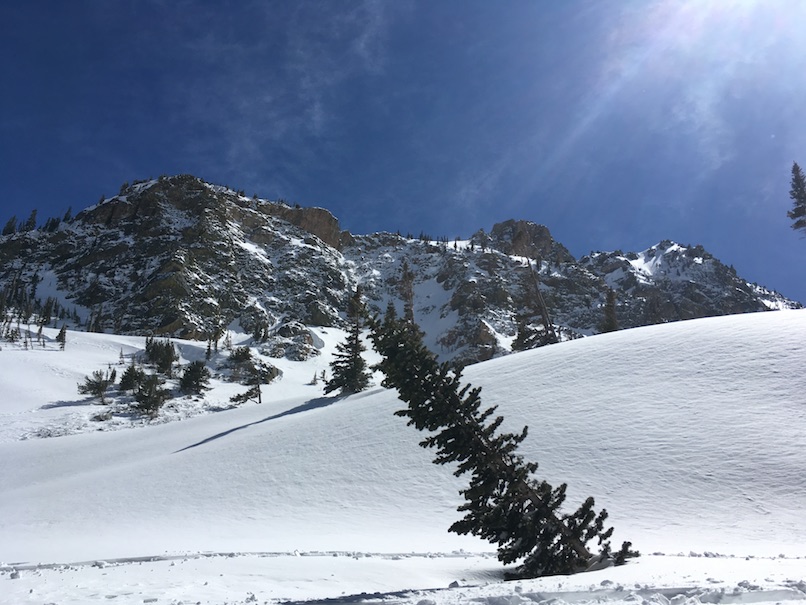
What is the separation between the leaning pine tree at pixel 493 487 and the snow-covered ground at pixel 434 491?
3.48ft

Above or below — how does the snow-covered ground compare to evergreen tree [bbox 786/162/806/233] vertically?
below

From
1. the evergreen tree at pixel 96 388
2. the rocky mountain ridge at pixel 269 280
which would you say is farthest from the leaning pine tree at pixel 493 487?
the rocky mountain ridge at pixel 269 280

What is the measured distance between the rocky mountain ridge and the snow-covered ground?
70948 mm

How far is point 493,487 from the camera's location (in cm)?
1077

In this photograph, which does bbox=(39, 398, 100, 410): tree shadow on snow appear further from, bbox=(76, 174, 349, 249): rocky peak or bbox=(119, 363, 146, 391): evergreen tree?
bbox=(76, 174, 349, 249): rocky peak

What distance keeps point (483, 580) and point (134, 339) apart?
313 feet

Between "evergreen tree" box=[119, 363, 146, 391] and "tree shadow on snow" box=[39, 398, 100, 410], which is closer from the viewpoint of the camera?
"tree shadow on snow" box=[39, 398, 100, 410]

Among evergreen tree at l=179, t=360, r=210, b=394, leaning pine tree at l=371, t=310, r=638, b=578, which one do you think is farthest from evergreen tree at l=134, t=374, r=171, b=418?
leaning pine tree at l=371, t=310, r=638, b=578

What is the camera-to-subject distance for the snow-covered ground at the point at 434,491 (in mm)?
8281

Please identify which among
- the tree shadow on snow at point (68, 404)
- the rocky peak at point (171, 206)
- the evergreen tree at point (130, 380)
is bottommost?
the tree shadow on snow at point (68, 404)

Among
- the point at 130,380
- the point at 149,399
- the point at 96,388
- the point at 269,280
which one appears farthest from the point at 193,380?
the point at 269,280

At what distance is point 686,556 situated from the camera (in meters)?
10.3

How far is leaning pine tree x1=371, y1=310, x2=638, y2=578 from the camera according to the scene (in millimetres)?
10406

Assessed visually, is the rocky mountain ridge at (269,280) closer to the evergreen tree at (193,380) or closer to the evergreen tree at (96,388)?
the evergreen tree at (193,380)
